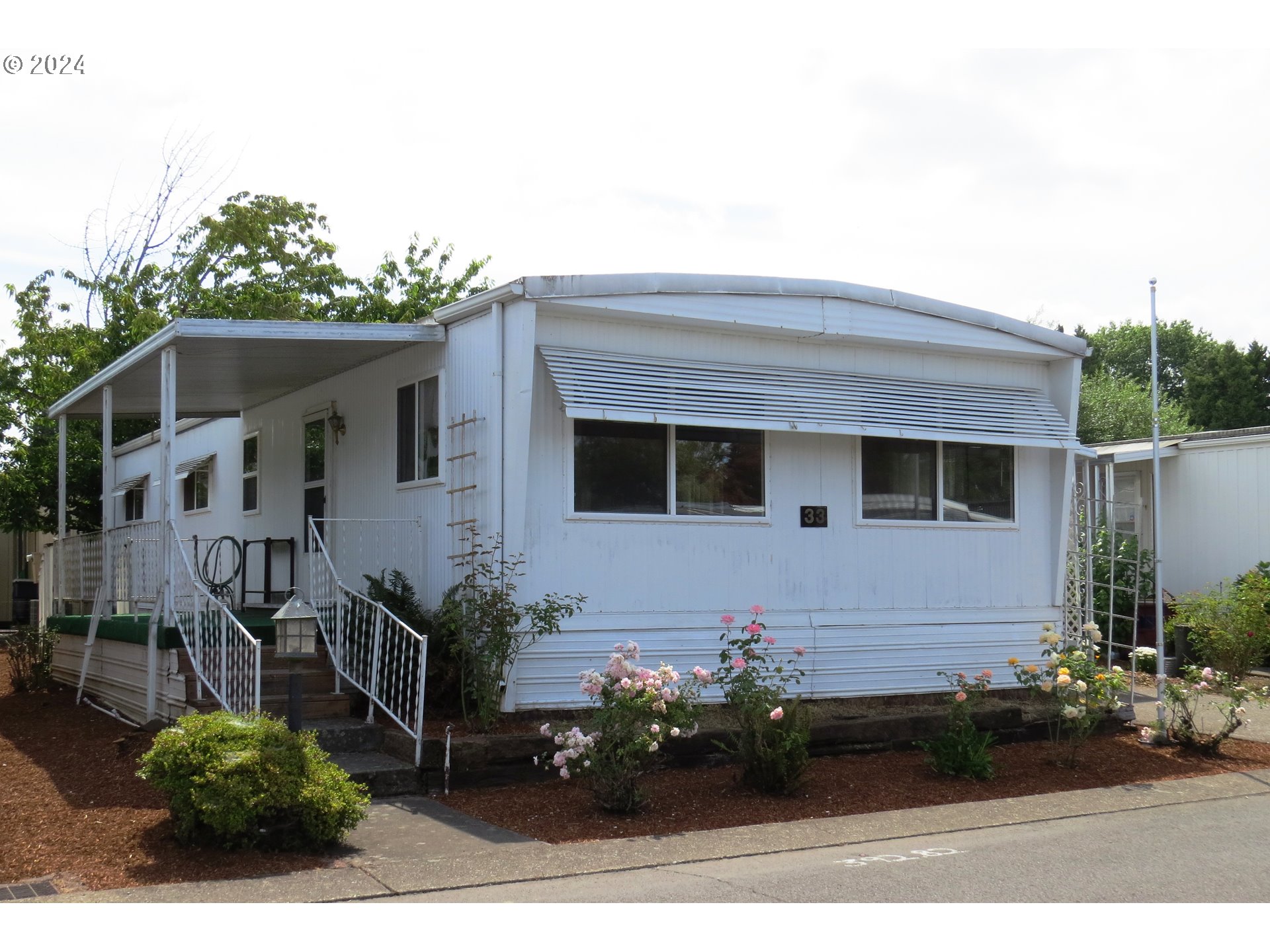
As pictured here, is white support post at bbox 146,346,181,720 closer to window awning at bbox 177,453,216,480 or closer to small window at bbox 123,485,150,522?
window awning at bbox 177,453,216,480

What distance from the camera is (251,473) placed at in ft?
49.1

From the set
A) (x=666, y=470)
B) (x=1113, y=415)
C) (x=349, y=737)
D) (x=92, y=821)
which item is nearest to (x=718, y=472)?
(x=666, y=470)

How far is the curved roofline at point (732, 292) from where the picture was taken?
9.71m

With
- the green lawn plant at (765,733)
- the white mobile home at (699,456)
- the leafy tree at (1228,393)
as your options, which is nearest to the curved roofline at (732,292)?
the white mobile home at (699,456)

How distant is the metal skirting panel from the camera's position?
991 centimetres

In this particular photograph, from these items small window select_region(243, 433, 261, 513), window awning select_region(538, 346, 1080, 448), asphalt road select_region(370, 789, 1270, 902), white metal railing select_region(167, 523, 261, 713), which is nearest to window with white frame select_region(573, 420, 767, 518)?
window awning select_region(538, 346, 1080, 448)

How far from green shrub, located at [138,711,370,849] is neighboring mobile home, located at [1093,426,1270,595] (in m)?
12.7

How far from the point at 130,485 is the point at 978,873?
1562 centimetres

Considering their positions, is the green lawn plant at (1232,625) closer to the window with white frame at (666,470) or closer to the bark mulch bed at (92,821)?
the window with white frame at (666,470)

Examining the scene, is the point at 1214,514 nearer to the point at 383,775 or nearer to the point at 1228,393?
the point at 383,775

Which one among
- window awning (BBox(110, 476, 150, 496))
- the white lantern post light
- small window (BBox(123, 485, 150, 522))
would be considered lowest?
the white lantern post light

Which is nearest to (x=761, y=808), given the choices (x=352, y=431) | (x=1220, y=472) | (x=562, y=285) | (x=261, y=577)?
(x=562, y=285)

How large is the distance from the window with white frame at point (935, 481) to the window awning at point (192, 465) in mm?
9167

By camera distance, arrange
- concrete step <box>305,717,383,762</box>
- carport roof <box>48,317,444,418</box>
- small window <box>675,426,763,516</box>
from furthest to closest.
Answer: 1. small window <box>675,426,763,516</box>
2. carport roof <box>48,317,444,418</box>
3. concrete step <box>305,717,383,762</box>
